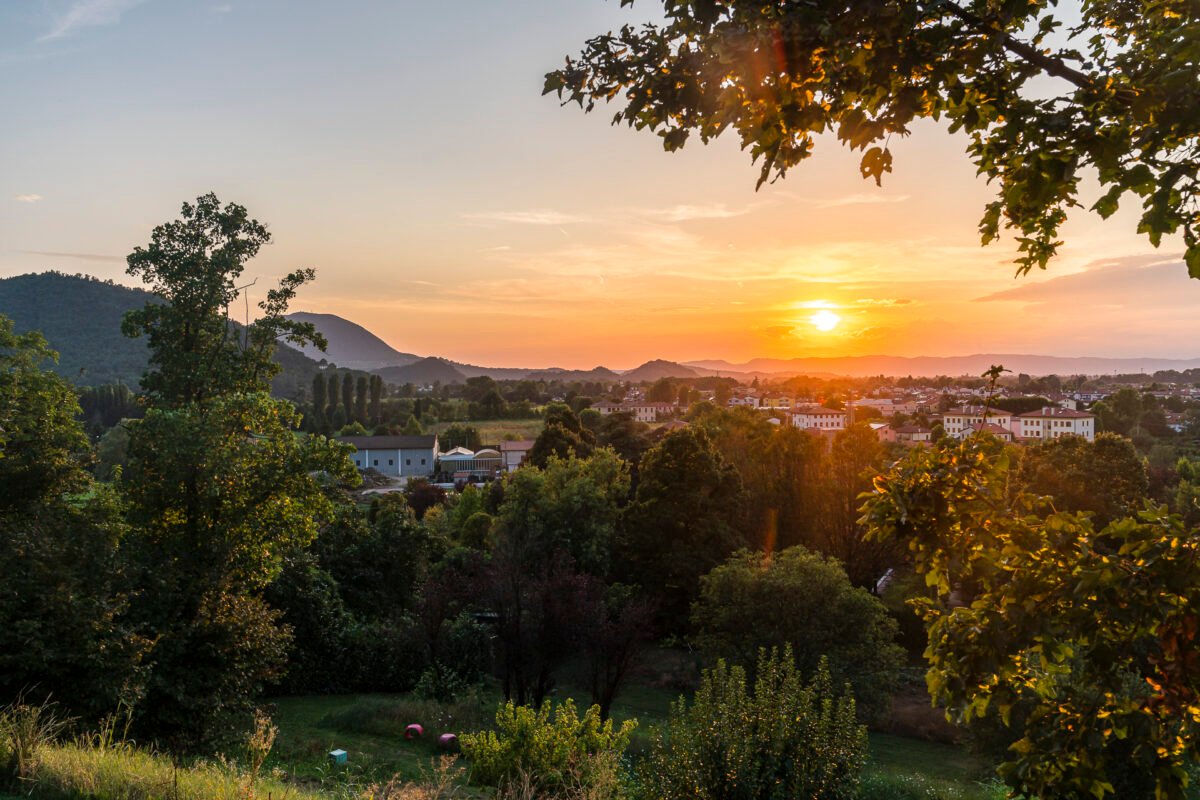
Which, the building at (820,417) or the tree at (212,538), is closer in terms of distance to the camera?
the tree at (212,538)

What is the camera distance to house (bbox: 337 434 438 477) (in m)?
72.6

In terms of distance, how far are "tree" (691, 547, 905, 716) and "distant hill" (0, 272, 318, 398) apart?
95184 mm

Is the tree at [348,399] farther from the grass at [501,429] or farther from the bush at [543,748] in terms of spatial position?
the bush at [543,748]

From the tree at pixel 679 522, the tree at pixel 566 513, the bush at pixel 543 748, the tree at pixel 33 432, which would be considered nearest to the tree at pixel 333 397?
the tree at pixel 566 513

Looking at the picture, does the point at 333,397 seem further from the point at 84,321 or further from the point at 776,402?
the point at 776,402

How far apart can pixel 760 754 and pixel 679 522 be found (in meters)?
17.9

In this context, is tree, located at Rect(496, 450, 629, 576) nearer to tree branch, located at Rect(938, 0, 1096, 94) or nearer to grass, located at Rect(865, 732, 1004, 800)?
grass, located at Rect(865, 732, 1004, 800)

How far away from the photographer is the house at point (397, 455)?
7256 centimetres

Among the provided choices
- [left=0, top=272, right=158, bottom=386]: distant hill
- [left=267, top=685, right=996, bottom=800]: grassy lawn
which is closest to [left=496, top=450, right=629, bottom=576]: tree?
[left=267, top=685, right=996, bottom=800]: grassy lawn

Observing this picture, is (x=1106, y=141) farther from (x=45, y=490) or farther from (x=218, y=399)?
(x=45, y=490)

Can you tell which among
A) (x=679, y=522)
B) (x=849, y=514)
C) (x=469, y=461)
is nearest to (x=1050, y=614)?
(x=679, y=522)

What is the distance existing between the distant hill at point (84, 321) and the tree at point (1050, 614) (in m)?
107

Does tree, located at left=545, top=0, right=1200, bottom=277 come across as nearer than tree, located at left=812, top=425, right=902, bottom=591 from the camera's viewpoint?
Yes

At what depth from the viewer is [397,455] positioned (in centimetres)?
7375
